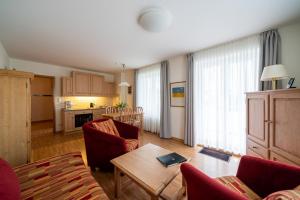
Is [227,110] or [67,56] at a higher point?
[67,56]

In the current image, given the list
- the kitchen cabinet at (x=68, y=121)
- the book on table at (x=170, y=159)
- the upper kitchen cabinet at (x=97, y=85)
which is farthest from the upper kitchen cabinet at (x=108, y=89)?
the book on table at (x=170, y=159)

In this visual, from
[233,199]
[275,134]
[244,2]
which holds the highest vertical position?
[244,2]

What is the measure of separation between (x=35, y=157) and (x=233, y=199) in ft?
11.9

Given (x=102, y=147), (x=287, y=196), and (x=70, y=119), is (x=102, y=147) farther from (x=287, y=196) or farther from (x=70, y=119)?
(x=70, y=119)

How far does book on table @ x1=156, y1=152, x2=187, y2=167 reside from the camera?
1552mm

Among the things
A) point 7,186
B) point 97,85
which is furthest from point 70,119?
point 7,186

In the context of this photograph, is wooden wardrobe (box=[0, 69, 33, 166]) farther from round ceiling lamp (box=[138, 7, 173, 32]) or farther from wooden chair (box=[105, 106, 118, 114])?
wooden chair (box=[105, 106, 118, 114])

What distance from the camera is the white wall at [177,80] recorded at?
3811 millimetres

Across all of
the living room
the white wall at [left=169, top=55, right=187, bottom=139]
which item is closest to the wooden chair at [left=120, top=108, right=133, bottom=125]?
the living room

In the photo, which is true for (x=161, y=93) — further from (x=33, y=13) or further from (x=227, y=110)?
(x=33, y=13)

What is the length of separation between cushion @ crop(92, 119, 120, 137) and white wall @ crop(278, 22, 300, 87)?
335cm

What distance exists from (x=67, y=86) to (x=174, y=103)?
12.9 feet

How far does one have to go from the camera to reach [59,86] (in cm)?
479

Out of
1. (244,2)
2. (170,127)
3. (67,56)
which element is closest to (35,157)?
(67,56)
